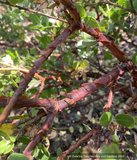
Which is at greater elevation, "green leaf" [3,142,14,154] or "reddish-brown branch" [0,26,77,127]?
"reddish-brown branch" [0,26,77,127]

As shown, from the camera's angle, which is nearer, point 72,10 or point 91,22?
point 72,10

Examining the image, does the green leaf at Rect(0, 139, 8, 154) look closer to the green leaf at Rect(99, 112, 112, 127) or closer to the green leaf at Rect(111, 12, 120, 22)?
the green leaf at Rect(99, 112, 112, 127)

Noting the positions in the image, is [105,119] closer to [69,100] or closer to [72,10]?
[69,100]

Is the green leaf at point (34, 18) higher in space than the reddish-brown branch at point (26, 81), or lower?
higher

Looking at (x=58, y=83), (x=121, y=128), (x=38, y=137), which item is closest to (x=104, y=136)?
(x=121, y=128)

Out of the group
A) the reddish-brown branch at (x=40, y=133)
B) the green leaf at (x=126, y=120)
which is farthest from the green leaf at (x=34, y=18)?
the green leaf at (x=126, y=120)

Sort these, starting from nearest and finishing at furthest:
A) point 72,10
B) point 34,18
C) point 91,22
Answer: point 72,10 → point 91,22 → point 34,18

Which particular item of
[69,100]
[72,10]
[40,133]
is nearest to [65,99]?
[69,100]

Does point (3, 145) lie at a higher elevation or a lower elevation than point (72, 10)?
lower

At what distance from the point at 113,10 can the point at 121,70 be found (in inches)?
12.0

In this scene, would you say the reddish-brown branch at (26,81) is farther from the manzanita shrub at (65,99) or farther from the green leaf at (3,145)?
the green leaf at (3,145)

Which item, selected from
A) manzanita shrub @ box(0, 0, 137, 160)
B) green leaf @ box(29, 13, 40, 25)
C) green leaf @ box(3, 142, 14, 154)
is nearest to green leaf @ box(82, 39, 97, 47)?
Result: manzanita shrub @ box(0, 0, 137, 160)

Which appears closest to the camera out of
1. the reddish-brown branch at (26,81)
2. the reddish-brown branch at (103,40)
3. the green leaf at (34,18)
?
the reddish-brown branch at (26,81)

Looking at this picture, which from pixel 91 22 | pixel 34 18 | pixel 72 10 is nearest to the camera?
pixel 72 10
